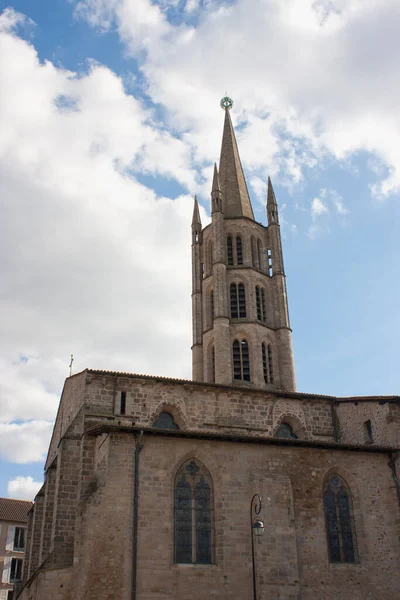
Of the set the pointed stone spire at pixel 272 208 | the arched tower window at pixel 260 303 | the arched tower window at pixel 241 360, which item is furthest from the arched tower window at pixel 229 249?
the arched tower window at pixel 241 360

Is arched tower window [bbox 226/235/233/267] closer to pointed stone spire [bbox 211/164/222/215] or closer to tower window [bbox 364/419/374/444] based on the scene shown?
pointed stone spire [bbox 211/164/222/215]

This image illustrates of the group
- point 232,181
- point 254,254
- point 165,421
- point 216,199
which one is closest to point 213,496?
point 165,421

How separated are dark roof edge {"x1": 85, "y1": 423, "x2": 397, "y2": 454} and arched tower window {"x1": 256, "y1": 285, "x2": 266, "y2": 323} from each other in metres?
16.6

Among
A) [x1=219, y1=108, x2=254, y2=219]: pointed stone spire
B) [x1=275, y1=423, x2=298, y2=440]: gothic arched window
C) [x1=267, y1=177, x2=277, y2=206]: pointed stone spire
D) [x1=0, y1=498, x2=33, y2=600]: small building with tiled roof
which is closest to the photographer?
[x1=275, y1=423, x2=298, y2=440]: gothic arched window

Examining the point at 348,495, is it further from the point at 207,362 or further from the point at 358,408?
the point at 207,362

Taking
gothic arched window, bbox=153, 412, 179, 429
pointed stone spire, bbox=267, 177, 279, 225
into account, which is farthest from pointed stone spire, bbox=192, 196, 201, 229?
gothic arched window, bbox=153, 412, 179, 429

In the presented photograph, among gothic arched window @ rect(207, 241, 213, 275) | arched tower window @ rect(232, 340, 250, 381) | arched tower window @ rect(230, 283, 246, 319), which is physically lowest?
arched tower window @ rect(232, 340, 250, 381)

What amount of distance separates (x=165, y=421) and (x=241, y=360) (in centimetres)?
1239

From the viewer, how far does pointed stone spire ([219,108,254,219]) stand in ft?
129

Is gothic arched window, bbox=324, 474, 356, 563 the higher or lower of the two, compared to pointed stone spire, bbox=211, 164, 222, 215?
lower

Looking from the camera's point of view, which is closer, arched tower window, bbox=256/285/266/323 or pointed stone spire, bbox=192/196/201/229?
arched tower window, bbox=256/285/266/323

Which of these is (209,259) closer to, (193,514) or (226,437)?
(226,437)

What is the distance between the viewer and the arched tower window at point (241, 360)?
3375 cm

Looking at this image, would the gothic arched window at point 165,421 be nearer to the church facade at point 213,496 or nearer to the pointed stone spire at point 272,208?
the church facade at point 213,496
